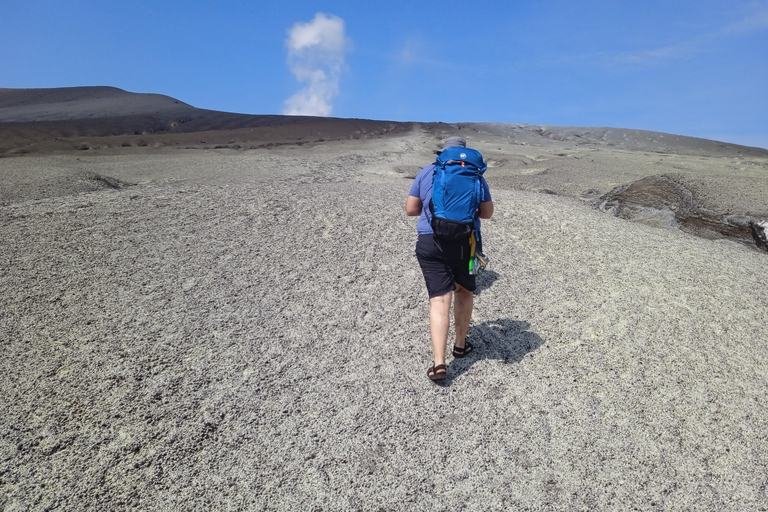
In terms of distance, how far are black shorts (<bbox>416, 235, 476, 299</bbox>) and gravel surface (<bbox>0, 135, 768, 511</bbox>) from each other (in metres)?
0.79

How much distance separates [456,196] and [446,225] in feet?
0.74

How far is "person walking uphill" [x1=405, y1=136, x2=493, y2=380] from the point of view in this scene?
373cm

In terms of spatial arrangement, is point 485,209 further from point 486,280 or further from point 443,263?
point 486,280

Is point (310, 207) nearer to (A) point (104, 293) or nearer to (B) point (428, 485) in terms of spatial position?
(A) point (104, 293)

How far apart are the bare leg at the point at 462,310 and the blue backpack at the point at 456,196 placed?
56 cm

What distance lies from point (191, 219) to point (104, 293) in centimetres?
221

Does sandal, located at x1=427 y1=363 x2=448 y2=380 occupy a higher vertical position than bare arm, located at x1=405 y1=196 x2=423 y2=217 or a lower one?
lower

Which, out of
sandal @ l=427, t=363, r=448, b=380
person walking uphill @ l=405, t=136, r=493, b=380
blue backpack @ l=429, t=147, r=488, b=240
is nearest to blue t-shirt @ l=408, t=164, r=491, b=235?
person walking uphill @ l=405, t=136, r=493, b=380

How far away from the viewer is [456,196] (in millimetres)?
3723

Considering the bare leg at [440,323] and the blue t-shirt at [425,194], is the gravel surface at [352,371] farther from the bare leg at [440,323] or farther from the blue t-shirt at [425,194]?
the blue t-shirt at [425,194]

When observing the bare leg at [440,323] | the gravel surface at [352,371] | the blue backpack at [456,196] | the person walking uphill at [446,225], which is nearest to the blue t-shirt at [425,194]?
the person walking uphill at [446,225]

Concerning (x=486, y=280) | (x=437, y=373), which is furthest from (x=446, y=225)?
(x=486, y=280)

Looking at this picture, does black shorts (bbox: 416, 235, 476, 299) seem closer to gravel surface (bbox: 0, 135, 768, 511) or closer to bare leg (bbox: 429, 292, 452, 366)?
bare leg (bbox: 429, 292, 452, 366)

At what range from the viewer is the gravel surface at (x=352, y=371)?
311cm
